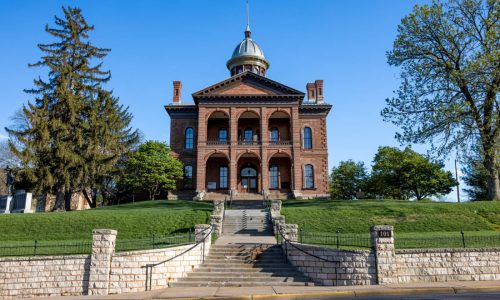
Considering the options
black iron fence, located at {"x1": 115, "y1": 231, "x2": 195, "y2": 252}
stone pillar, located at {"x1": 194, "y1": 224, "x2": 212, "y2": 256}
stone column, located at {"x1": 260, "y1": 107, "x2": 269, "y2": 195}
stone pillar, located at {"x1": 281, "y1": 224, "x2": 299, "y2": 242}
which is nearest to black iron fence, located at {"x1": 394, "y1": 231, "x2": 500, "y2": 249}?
stone pillar, located at {"x1": 281, "y1": 224, "x2": 299, "y2": 242}

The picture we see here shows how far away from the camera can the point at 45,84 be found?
1273 inches

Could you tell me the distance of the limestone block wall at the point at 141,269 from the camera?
12.6 meters

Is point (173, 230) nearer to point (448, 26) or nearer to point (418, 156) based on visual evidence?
point (448, 26)

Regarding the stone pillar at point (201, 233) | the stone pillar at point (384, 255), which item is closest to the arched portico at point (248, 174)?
the stone pillar at point (201, 233)

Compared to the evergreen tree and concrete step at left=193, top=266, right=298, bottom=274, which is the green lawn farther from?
the evergreen tree

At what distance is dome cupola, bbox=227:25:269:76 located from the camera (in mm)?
50250

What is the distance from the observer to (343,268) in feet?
42.2

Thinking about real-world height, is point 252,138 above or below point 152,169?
above

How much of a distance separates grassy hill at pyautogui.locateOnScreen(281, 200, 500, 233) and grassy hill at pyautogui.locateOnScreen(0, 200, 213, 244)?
639 centimetres

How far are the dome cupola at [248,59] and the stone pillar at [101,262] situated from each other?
1550 inches

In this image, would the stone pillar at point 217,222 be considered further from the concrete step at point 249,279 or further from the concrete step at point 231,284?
the concrete step at point 231,284

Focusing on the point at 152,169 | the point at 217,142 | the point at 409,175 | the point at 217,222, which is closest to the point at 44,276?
the point at 217,222

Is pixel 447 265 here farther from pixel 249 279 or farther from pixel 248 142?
pixel 248 142

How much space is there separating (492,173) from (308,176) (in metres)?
17.6
